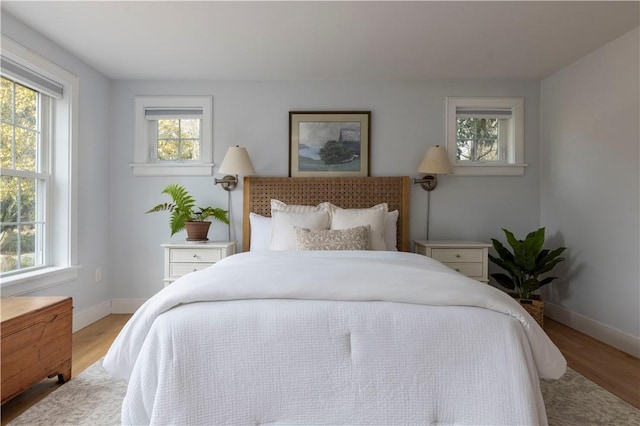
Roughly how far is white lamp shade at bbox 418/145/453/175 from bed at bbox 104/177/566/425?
2.21 m

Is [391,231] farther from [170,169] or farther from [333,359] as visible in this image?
[333,359]

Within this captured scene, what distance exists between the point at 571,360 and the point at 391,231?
63.5 inches

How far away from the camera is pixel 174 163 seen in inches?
160

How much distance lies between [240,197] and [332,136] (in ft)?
3.49

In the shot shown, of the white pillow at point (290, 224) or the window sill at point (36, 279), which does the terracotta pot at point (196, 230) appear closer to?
the white pillow at point (290, 224)

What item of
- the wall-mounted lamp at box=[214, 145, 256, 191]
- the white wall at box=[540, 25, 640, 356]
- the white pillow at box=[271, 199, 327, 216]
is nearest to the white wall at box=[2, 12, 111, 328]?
the wall-mounted lamp at box=[214, 145, 256, 191]

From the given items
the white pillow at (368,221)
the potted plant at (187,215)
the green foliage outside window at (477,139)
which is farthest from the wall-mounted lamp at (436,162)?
the potted plant at (187,215)

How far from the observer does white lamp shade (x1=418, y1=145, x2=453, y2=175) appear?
380 cm

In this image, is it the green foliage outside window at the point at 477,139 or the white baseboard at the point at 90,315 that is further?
the green foliage outside window at the point at 477,139

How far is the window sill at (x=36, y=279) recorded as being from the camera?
9.04 ft

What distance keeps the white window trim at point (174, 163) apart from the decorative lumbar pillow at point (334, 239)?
1.45 meters

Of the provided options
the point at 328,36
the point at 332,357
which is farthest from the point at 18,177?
the point at 332,357

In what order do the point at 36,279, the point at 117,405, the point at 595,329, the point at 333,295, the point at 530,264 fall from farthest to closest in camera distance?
the point at 530,264 < the point at 595,329 < the point at 36,279 < the point at 117,405 < the point at 333,295

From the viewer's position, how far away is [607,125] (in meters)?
3.29
